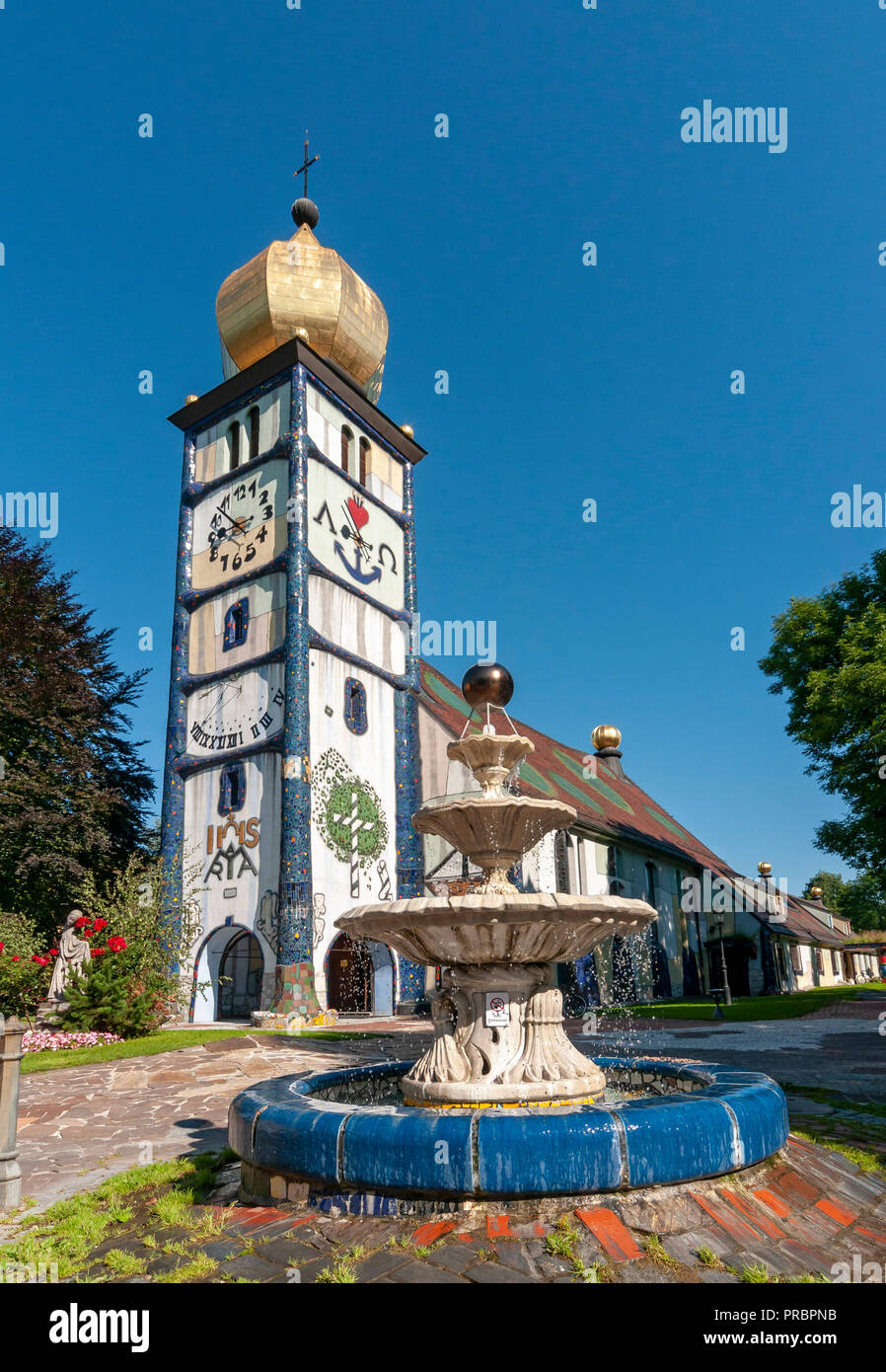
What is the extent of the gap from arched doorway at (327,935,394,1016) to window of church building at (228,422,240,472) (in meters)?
13.0

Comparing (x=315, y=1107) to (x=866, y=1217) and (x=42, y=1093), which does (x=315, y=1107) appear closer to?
(x=866, y=1217)

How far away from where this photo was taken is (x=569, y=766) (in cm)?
3300

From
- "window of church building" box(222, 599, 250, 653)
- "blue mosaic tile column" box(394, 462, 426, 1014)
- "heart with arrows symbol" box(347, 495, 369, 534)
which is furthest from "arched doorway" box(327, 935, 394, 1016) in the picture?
"heart with arrows symbol" box(347, 495, 369, 534)

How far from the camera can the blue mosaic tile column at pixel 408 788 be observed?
65.3 feet

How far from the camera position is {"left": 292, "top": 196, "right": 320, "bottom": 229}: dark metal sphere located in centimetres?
2562

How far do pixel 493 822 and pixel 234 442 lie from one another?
64.8 ft

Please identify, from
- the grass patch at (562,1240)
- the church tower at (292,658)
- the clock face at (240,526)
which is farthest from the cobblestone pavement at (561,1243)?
the clock face at (240,526)

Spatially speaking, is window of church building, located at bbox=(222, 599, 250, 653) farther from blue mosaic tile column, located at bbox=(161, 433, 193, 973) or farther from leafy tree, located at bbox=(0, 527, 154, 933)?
leafy tree, located at bbox=(0, 527, 154, 933)

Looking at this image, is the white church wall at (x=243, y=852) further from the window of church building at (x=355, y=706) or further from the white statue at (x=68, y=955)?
the white statue at (x=68, y=955)

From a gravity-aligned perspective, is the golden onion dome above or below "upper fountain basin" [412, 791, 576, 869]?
above

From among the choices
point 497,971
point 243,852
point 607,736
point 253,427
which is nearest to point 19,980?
point 243,852
